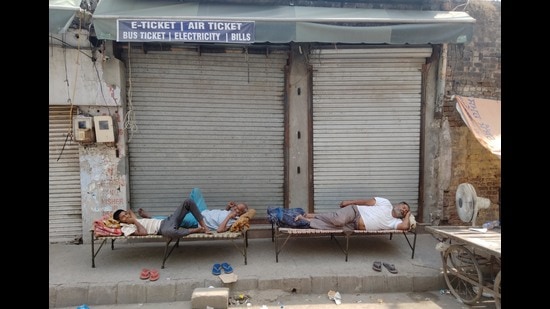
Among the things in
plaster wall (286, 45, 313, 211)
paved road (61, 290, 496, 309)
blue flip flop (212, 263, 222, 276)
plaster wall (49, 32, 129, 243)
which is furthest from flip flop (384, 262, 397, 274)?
plaster wall (49, 32, 129, 243)

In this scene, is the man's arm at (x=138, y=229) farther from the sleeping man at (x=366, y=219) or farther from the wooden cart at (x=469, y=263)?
the wooden cart at (x=469, y=263)

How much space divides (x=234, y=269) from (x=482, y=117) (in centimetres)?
503

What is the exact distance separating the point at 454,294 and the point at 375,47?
4389 mm

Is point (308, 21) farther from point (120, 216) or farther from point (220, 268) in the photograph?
point (120, 216)

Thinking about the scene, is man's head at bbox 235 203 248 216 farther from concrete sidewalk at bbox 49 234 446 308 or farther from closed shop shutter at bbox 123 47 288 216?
closed shop shutter at bbox 123 47 288 216

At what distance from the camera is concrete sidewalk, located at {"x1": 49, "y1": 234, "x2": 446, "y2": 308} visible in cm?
409

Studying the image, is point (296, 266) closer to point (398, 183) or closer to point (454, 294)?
point (454, 294)

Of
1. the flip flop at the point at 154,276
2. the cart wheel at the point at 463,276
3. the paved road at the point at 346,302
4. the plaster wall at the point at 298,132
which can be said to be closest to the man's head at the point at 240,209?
the plaster wall at the point at 298,132

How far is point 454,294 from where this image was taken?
13.6ft

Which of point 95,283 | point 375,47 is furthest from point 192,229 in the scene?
point 375,47

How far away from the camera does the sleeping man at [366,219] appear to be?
486 centimetres

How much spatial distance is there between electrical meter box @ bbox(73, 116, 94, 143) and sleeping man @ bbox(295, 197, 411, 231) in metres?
3.94

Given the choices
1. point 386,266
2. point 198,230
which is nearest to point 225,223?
point 198,230

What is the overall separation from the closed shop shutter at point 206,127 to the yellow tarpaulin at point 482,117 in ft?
11.1
